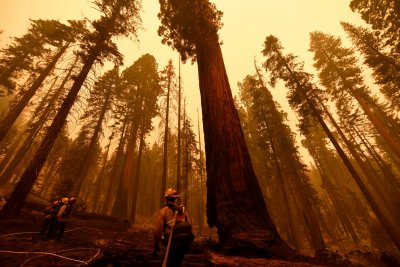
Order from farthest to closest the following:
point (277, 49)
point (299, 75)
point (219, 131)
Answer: point (277, 49)
point (299, 75)
point (219, 131)

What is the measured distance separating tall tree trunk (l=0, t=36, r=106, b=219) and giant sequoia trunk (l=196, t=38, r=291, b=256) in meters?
8.64

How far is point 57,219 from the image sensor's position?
8422 millimetres

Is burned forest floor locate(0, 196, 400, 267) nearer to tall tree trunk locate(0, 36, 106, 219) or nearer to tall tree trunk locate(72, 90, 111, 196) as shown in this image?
tall tree trunk locate(0, 36, 106, 219)

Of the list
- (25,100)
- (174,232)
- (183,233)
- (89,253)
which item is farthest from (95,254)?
(25,100)

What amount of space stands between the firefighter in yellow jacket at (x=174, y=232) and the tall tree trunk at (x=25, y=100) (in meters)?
19.5

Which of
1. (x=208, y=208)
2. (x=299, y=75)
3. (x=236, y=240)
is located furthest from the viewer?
(x=299, y=75)

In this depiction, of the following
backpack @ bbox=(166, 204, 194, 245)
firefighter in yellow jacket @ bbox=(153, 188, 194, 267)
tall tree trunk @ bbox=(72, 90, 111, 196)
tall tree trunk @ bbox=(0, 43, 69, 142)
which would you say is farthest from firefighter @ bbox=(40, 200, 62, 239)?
tall tree trunk @ bbox=(0, 43, 69, 142)

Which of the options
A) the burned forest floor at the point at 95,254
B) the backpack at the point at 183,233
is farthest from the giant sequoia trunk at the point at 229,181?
the backpack at the point at 183,233

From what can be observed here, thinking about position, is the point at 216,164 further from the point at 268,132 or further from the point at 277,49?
the point at 277,49

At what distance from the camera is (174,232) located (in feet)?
12.7

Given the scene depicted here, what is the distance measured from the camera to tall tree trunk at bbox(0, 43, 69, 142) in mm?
18078

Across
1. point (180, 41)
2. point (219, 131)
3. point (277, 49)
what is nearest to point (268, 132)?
point (277, 49)

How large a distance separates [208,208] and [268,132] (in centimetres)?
1784

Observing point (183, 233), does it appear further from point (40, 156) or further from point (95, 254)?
point (40, 156)
